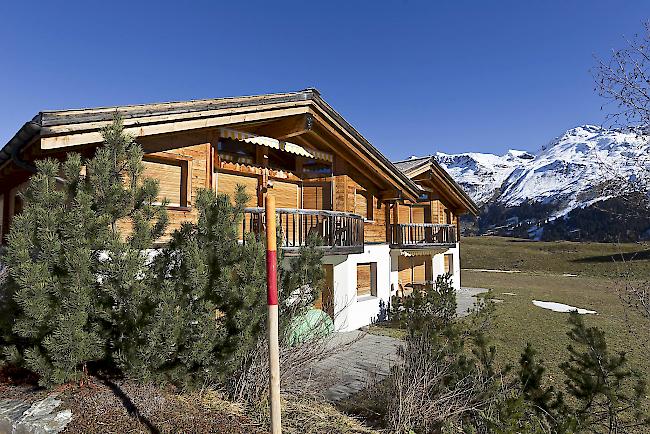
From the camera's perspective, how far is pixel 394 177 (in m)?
16.2

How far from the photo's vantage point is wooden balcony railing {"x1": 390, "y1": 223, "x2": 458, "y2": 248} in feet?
58.5

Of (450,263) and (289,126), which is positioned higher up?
(289,126)

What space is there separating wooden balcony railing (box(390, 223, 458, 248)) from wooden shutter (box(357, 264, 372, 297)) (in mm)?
1935

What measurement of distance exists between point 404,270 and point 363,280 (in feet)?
18.8

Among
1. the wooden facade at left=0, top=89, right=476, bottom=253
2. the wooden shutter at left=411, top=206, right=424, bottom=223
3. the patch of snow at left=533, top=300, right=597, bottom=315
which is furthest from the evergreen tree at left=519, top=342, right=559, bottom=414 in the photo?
the wooden shutter at left=411, top=206, right=424, bottom=223

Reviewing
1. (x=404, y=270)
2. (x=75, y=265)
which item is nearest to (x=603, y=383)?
(x=75, y=265)

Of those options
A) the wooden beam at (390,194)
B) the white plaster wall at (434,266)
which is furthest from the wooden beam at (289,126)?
the white plaster wall at (434,266)

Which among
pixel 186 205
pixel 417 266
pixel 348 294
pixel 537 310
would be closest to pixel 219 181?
pixel 186 205

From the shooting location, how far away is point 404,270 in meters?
21.5

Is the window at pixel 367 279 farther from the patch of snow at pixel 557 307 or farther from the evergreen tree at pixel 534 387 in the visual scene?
the evergreen tree at pixel 534 387

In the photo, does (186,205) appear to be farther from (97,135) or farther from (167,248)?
(167,248)

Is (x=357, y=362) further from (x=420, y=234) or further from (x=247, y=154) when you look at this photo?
(x=420, y=234)

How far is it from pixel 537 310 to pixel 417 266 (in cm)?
617

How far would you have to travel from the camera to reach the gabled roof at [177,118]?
720 centimetres
